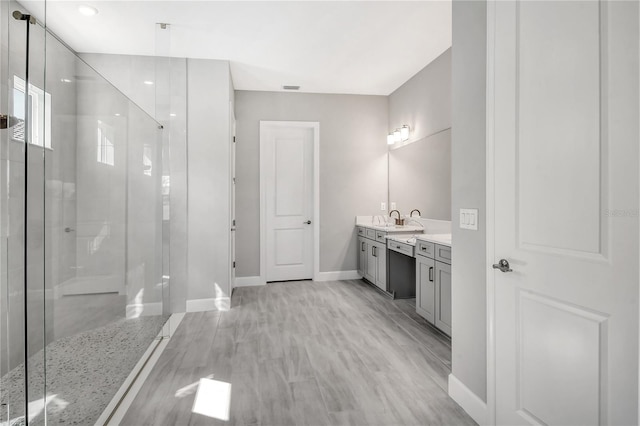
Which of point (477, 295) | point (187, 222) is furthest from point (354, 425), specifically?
point (187, 222)

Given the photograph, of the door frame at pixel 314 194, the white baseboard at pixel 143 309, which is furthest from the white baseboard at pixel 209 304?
the door frame at pixel 314 194

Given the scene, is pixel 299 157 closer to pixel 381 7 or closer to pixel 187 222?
pixel 187 222

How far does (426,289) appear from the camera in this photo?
308cm

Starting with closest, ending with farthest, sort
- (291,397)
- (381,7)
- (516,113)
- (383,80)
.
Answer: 1. (516,113)
2. (291,397)
3. (381,7)
4. (383,80)

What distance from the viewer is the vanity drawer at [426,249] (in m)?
2.92

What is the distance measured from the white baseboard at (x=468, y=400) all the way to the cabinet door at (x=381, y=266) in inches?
80.9

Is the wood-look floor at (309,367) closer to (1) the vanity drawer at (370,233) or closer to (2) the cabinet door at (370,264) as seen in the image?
(2) the cabinet door at (370,264)

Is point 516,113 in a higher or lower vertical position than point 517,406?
higher

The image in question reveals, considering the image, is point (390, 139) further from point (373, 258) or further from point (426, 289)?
point (426, 289)

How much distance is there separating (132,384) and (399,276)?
9.38 ft

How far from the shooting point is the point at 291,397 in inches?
76.3

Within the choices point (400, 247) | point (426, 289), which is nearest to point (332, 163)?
point (400, 247)

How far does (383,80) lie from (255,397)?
3.88m

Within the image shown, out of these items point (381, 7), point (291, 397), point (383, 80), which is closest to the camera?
point (291, 397)
